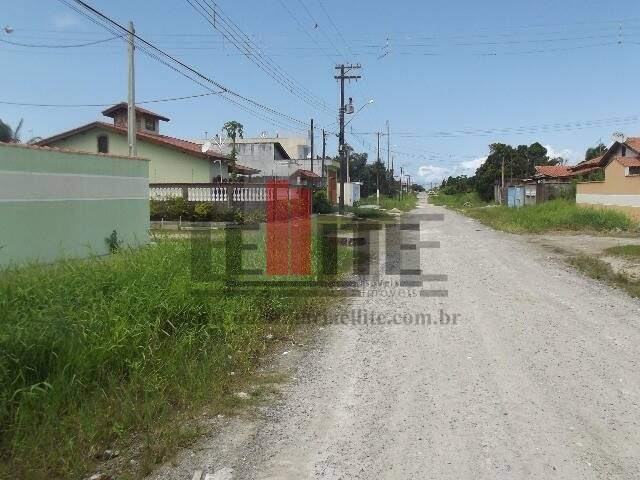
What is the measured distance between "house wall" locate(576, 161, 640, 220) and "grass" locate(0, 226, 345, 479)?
22.1m

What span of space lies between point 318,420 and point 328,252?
1084cm

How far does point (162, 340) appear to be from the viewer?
611 cm

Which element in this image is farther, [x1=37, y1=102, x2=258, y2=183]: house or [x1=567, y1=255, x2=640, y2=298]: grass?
[x1=37, y1=102, x2=258, y2=183]: house

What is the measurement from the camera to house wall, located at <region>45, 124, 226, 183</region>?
32.5 metres

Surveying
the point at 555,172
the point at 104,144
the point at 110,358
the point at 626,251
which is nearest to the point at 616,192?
the point at 626,251

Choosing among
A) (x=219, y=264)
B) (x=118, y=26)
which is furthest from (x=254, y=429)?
(x=118, y=26)

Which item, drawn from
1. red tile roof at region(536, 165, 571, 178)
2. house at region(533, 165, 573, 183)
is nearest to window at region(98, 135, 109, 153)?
house at region(533, 165, 573, 183)

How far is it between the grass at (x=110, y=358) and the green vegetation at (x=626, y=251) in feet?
37.5

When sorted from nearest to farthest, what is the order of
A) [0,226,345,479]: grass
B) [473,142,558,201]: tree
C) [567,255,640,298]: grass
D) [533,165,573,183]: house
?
[0,226,345,479]: grass, [567,255,640,298]: grass, [533,165,573,183]: house, [473,142,558,201]: tree

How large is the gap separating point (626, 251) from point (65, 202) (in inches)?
571

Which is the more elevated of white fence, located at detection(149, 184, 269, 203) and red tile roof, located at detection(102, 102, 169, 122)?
red tile roof, located at detection(102, 102, 169, 122)

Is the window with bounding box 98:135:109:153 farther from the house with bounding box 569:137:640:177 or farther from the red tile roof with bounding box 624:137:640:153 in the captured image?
the red tile roof with bounding box 624:137:640:153

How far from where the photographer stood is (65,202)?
12.0 m

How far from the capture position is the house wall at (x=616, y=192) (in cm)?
2464
